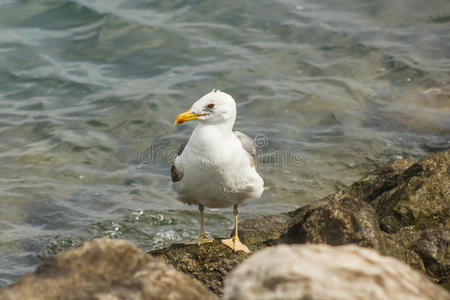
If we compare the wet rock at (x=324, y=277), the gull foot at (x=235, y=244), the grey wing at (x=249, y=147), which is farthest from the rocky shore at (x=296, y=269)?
the grey wing at (x=249, y=147)

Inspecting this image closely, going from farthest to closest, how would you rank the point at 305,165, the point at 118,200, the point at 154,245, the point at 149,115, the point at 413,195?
the point at 149,115 → the point at 305,165 → the point at 118,200 → the point at 154,245 → the point at 413,195

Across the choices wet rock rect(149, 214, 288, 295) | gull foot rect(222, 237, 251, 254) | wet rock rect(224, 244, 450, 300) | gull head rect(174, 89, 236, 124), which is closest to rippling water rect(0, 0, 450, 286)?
wet rock rect(149, 214, 288, 295)

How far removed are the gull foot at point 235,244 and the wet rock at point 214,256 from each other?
0.16 ft

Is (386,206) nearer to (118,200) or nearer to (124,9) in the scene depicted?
(118,200)

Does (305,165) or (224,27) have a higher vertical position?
(224,27)

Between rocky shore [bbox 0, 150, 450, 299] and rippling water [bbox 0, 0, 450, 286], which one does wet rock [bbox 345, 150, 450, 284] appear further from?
rippling water [bbox 0, 0, 450, 286]

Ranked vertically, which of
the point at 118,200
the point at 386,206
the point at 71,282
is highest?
the point at 71,282

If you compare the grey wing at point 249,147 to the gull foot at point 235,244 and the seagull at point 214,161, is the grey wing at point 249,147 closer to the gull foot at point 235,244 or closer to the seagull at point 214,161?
the seagull at point 214,161

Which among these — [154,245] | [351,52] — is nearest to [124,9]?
[351,52]

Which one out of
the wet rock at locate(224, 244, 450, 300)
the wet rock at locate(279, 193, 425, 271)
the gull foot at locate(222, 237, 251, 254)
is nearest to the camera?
the wet rock at locate(224, 244, 450, 300)

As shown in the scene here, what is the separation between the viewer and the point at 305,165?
9.48 m

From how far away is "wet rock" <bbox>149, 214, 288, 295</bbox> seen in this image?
5305mm

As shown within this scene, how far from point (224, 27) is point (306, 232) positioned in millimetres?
9789

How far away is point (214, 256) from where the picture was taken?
5727 millimetres
